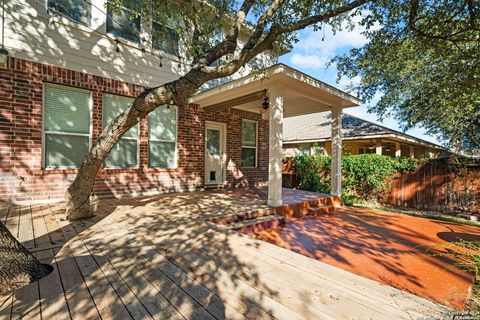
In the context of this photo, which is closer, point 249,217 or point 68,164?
point 249,217

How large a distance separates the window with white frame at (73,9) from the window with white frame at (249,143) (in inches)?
201

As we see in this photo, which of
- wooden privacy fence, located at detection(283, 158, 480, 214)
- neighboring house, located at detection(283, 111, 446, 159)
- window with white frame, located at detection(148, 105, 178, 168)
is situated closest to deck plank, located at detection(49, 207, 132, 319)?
window with white frame, located at detection(148, 105, 178, 168)

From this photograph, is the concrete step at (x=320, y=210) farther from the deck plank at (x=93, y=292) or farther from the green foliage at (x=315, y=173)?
the deck plank at (x=93, y=292)

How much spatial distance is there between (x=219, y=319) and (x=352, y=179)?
8.19 meters

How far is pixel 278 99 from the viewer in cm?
495

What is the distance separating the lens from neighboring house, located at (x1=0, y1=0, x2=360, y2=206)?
15.0 feet

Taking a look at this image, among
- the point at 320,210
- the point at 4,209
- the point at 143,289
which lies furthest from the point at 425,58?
the point at 4,209

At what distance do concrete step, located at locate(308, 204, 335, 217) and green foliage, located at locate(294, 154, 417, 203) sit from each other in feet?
8.09

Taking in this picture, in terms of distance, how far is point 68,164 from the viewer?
513 cm

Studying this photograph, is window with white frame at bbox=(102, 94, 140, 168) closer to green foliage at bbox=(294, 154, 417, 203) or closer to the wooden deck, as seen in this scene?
the wooden deck

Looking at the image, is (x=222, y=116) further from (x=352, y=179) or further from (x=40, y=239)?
(x=40, y=239)

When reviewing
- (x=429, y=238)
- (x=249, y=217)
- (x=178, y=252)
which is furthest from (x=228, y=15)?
(x=429, y=238)

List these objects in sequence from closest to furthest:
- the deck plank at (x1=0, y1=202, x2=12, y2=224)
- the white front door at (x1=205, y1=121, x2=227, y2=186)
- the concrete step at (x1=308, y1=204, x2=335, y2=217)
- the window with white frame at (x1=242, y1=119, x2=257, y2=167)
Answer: the deck plank at (x1=0, y1=202, x2=12, y2=224) → the concrete step at (x1=308, y1=204, x2=335, y2=217) → the white front door at (x1=205, y1=121, x2=227, y2=186) → the window with white frame at (x1=242, y1=119, x2=257, y2=167)

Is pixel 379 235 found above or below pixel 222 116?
below
